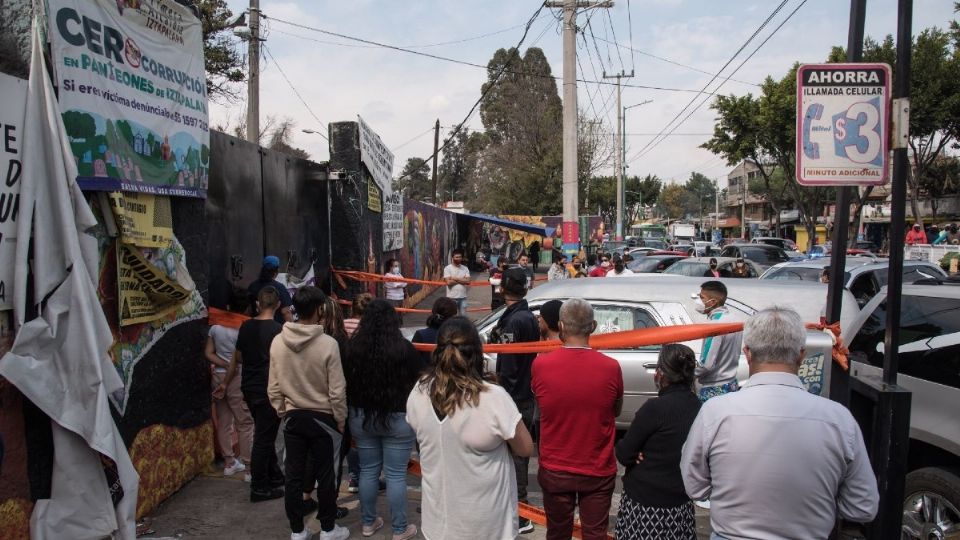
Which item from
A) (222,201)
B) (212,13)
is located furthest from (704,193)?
(222,201)

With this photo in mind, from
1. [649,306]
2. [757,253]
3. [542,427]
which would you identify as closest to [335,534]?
[542,427]

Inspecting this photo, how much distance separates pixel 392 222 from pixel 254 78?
610cm

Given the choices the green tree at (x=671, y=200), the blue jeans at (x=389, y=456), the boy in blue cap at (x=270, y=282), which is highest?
the green tree at (x=671, y=200)

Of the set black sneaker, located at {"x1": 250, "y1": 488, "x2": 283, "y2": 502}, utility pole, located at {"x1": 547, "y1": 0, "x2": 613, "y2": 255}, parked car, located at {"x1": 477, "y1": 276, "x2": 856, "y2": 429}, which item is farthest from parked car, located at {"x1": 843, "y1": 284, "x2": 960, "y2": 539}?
utility pole, located at {"x1": 547, "y1": 0, "x2": 613, "y2": 255}

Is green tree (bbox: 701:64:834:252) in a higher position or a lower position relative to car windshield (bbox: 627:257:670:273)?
higher

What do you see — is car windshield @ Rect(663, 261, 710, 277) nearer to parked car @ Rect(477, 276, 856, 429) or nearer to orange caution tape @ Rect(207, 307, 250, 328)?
parked car @ Rect(477, 276, 856, 429)

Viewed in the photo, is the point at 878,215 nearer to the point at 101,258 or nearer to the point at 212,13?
the point at 212,13

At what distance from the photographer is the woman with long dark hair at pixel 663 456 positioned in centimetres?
339

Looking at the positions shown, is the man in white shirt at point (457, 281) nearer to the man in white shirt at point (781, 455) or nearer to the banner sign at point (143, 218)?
the banner sign at point (143, 218)

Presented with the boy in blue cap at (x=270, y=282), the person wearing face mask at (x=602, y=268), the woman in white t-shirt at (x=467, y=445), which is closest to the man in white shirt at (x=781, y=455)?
the woman in white t-shirt at (x=467, y=445)

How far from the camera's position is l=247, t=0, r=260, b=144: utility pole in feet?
55.7

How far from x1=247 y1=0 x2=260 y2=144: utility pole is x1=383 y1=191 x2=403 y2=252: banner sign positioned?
4254mm

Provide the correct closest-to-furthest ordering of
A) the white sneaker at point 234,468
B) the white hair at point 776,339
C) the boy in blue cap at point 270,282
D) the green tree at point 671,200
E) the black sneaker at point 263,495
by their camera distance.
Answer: the white hair at point 776,339
the black sneaker at point 263,495
the white sneaker at point 234,468
the boy in blue cap at point 270,282
the green tree at point 671,200

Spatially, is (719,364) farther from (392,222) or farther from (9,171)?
(392,222)
